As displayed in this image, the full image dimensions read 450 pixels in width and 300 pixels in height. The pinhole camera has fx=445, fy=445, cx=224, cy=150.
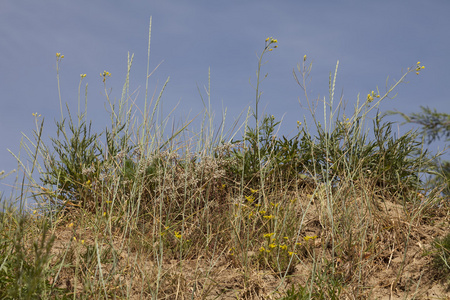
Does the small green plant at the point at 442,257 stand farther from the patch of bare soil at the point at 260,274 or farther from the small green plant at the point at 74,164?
the small green plant at the point at 74,164

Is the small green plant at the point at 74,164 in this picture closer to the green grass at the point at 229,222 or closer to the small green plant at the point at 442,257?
the green grass at the point at 229,222

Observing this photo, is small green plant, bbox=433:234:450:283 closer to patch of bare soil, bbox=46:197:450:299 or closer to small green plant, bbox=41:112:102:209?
patch of bare soil, bbox=46:197:450:299

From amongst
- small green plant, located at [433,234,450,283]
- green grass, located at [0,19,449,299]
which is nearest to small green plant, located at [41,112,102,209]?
green grass, located at [0,19,449,299]

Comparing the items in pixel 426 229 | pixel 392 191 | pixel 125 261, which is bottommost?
pixel 125 261

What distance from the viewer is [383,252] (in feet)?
12.7

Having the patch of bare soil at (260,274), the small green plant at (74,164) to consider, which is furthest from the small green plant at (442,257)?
the small green plant at (74,164)

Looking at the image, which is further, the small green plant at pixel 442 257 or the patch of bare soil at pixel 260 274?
the small green plant at pixel 442 257

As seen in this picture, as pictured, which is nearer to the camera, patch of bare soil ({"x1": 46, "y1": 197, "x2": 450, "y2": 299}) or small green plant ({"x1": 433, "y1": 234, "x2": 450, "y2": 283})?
patch of bare soil ({"x1": 46, "y1": 197, "x2": 450, "y2": 299})

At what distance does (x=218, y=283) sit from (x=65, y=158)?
236cm

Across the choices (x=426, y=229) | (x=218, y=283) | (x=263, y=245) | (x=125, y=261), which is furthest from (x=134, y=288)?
(x=426, y=229)

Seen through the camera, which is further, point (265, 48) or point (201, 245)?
point (201, 245)

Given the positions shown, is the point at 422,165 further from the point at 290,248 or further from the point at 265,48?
the point at 265,48

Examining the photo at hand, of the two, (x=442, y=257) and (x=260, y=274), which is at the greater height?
(x=442, y=257)

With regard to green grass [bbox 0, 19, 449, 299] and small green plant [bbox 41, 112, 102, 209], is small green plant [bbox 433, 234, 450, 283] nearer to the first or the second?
green grass [bbox 0, 19, 449, 299]
